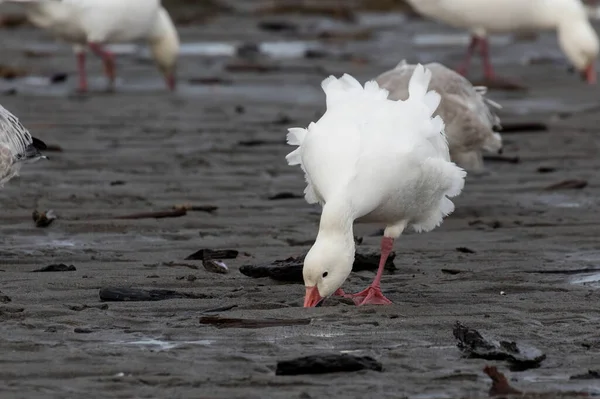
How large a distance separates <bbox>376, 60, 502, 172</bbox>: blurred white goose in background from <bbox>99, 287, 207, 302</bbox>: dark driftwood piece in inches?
120

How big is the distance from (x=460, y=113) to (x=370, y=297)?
123 inches

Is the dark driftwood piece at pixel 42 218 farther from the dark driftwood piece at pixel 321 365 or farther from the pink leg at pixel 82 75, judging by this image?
the pink leg at pixel 82 75

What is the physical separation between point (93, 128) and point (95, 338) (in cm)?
672

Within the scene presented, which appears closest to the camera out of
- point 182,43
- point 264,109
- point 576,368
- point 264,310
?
point 576,368

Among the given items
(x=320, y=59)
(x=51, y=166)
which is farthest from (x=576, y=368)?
(x=320, y=59)

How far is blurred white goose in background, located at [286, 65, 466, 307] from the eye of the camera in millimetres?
6125

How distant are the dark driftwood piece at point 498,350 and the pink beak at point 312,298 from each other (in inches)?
32.6

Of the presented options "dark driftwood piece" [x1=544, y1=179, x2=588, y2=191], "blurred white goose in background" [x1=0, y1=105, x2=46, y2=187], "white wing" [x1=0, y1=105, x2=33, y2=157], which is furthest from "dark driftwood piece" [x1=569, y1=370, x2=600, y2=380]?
"dark driftwood piece" [x1=544, y1=179, x2=588, y2=191]

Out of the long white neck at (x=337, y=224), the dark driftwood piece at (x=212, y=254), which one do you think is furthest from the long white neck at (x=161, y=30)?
the long white neck at (x=337, y=224)

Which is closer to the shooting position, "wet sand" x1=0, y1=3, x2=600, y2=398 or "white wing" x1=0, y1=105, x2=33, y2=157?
"wet sand" x1=0, y1=3, x2=600, y2=398

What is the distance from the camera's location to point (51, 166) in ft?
33.6

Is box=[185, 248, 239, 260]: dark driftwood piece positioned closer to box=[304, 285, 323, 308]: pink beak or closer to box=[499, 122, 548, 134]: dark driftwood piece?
box=[304, 285, 323, 308]: pink beak

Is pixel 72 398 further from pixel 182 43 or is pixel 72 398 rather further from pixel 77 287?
pixel 182 43

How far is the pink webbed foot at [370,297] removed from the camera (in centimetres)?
640
